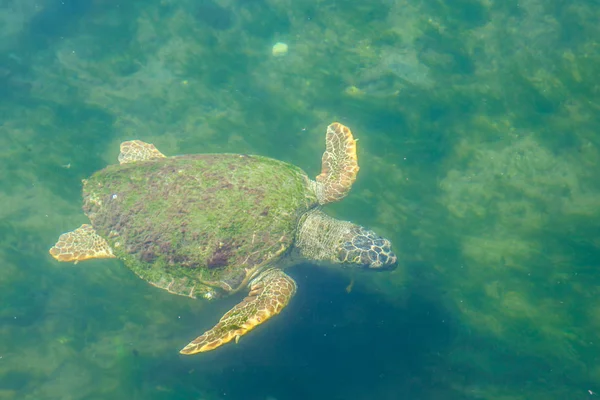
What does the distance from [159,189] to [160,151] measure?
220cm

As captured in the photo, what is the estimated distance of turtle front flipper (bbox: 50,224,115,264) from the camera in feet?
19.5

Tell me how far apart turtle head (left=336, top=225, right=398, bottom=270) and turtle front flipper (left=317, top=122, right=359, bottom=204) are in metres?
0.86

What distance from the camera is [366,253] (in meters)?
5.86

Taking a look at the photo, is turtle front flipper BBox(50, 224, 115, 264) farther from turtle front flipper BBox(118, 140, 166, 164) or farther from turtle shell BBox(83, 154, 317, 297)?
turtle front flipper BBox(118, 140, 166, 164)

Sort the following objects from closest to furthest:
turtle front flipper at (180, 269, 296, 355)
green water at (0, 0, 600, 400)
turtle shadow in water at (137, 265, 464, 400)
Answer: turtle front flipper at (180, 269, 296, 355)
turtle shadow in water at (137, 265, 464, 400)
green water at (0, 0, 600, 400)

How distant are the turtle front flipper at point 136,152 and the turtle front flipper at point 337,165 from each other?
9.67ft

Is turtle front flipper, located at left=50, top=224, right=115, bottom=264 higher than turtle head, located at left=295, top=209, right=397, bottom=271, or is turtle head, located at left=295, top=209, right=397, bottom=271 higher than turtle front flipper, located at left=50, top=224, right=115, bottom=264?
turtle head, located at left=295, top=209, right=397, bottom=271

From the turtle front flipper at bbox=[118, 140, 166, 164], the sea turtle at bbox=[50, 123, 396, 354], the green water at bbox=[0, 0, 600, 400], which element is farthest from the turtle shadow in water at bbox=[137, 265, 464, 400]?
the turtle front flipper at bbox=[118, 140, 166, 164]

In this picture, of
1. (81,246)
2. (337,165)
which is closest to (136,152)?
(81,246)

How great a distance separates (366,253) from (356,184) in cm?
162

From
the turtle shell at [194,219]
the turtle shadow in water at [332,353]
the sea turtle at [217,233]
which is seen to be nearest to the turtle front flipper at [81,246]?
the sea turtle at [217,233]

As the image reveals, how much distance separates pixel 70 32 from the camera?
858cm

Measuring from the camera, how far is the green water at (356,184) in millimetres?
6086

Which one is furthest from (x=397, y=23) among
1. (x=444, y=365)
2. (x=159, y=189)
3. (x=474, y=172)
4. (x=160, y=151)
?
(x=444, y=365)
